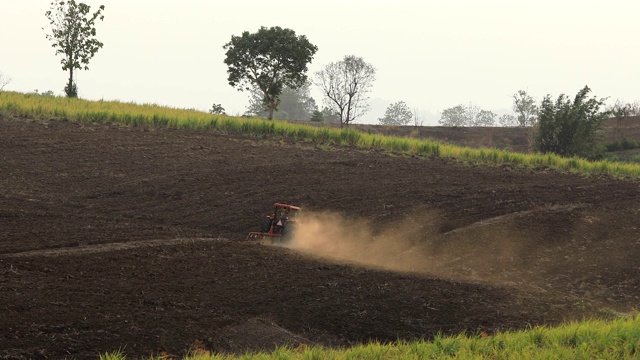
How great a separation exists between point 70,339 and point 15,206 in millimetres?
10897

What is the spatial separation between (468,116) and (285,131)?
137 meters

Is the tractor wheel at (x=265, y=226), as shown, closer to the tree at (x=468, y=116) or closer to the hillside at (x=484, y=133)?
the hillside at (x=484, y=133)

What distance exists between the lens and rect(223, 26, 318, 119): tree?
4866 centimetres

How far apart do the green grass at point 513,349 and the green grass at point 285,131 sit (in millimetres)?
20560

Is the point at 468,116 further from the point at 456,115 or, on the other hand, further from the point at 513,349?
the point at 513,349

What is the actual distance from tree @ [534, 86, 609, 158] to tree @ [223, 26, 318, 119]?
1808 cm

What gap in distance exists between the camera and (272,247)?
16562mm

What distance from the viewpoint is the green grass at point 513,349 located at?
886 cm

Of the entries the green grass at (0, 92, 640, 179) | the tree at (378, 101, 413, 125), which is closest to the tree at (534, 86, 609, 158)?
the green grass at (0, 92, 640, 179)

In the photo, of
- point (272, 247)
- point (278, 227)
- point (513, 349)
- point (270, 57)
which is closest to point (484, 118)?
A: point (270, 57)

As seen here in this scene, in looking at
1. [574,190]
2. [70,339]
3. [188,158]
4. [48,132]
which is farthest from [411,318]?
[48,132]

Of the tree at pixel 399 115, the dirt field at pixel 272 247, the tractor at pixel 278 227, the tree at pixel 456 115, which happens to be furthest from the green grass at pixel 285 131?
the tree at pixel 456 115

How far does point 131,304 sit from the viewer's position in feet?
35.9

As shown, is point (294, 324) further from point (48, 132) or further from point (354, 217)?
point (48, 132)
